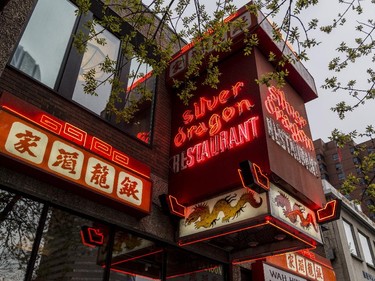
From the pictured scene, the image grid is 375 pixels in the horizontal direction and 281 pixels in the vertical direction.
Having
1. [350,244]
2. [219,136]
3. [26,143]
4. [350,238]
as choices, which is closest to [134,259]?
[26,143]

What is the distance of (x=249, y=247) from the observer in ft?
28.8

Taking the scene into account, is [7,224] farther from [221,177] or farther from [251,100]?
[251,100]

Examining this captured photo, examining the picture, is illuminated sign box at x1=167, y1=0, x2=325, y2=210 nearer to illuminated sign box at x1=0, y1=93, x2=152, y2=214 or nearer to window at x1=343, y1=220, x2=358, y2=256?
illuminated sign box at x1=0, y1=93, x2=152, y2=214

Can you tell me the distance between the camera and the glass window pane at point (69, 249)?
5.93 m

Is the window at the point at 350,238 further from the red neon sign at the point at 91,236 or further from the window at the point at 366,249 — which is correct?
the red neon sign at the point at 91,236

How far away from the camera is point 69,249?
6332 mm

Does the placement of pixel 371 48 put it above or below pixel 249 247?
above

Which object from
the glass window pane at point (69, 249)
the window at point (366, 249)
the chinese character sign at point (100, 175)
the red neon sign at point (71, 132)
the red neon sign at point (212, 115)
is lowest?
the glass window pane at point (69, 249)

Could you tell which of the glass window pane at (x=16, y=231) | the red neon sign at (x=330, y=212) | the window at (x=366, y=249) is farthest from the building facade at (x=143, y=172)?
the window at (x=366, y=249)

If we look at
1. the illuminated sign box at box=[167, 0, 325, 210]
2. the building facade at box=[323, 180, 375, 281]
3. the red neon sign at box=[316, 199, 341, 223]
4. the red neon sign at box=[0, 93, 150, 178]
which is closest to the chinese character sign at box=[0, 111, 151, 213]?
the red neon sign at box=[0, 93, 150, 178]

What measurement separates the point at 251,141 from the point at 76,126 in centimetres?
378

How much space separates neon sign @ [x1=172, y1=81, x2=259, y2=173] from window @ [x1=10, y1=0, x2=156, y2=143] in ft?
3.36

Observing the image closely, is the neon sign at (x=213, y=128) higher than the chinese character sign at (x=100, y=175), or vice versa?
the neon sign at (x=213, y=128)

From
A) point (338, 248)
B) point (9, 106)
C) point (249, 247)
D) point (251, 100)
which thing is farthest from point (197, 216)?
point (338, 248)
